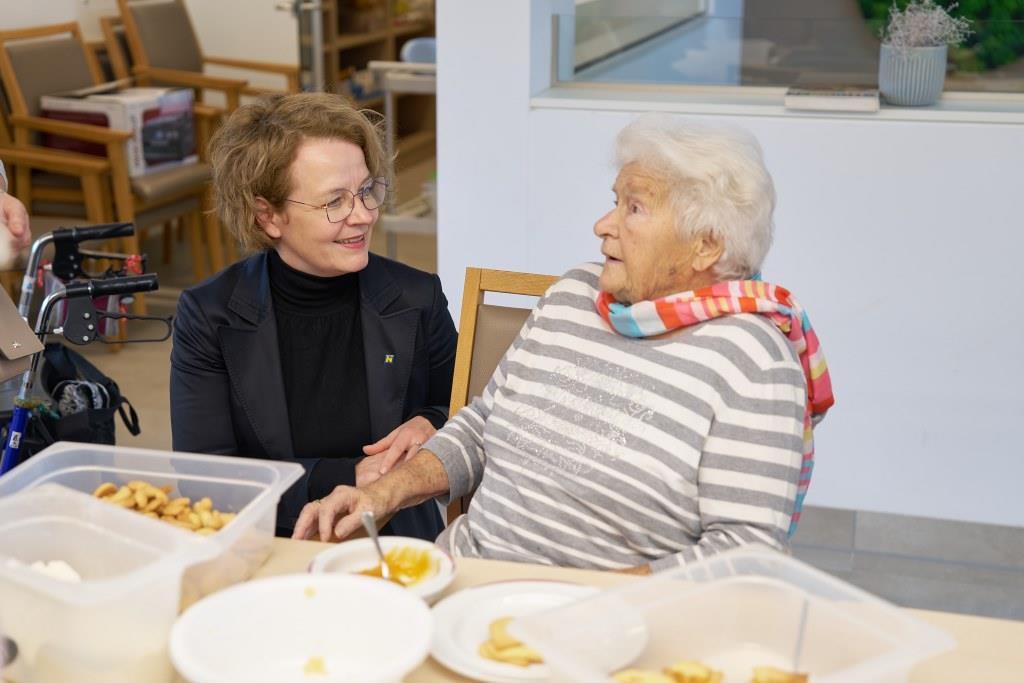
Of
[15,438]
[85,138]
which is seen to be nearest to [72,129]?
[85,138]

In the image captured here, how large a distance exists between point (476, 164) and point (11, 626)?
2.10m

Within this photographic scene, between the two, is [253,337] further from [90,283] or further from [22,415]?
[22,415]

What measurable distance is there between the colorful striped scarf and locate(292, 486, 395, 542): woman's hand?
0.42 metres

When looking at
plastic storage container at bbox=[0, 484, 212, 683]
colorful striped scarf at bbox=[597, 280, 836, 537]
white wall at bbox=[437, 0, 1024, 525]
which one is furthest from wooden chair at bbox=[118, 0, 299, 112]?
plastic storage container at bbox=[0, 484, 212, 683]

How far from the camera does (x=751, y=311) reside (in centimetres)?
155

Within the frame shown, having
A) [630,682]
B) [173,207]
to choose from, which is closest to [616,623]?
[630,682]

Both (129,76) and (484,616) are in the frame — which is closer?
(484,616)

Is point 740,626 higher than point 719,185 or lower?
lower

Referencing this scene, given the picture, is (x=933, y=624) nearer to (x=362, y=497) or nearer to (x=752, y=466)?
(x=752, y=466)

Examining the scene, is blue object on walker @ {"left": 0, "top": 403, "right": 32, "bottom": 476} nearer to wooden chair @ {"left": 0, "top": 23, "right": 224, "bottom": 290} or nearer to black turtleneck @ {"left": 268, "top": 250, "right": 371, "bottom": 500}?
black turtleneck @ {"left": 268, "top": 250, "right": 371, "bottom": 500}

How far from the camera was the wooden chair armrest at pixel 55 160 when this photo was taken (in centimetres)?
439

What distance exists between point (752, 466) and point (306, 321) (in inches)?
32.4

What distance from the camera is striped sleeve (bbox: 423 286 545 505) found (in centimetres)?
177

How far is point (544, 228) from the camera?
3.03m
